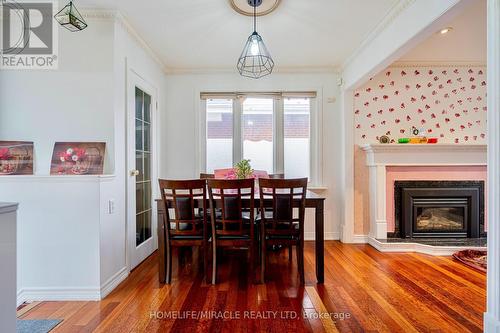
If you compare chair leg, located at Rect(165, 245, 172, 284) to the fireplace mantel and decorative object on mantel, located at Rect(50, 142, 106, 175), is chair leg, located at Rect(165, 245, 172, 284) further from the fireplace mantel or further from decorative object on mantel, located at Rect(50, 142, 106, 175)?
the fireplace mantel

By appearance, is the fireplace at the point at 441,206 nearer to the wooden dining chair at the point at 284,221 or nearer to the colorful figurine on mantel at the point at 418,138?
the colorful figurine on mantel at the point at 418,138

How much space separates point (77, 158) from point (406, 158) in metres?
3.96

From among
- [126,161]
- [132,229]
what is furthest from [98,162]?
[132,229]

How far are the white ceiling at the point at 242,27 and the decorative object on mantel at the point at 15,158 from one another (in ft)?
4.58

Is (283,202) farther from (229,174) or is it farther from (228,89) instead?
(228,89)

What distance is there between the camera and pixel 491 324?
64.5 inches

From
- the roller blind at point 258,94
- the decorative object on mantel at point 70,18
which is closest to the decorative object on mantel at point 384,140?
the roller blind at point 258,94

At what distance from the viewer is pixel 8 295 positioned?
1.31 m

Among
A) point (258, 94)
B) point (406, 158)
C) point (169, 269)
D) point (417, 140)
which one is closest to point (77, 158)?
point (169, 269)

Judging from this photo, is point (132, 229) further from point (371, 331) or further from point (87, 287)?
point (371, 331)

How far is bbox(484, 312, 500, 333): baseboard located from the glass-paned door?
312 centimetres

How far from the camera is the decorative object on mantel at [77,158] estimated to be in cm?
253

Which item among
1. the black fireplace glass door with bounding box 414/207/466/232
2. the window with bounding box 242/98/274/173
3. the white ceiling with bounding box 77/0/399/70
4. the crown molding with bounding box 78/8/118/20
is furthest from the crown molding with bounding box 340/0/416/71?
the crown molding with bounding box 78/8/118/20

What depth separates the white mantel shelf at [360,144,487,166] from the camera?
3.81 m
